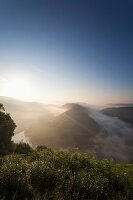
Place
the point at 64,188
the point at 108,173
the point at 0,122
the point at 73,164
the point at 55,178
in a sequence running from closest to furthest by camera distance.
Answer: the point at 64,188, the point at 55,178, the point at 108,173, the point at 73,164, the point at 0,122

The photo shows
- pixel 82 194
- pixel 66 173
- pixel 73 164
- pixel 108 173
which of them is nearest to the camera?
pixel 82 194

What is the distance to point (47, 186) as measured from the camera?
45.4ft

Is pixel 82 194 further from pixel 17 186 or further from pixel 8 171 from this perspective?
pixel 8 171

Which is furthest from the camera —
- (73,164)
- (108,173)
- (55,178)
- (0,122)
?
(0,122)

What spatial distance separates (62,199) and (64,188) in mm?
1715

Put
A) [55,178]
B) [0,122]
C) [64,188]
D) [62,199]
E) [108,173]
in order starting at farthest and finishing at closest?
[0,122]
[108,173]
[55,178]
[64,188]
[62,199]

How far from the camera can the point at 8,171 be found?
13617 mm

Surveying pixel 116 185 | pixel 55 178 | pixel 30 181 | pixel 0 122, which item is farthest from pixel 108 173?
pixel 0 122

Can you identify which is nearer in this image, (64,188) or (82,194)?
(82,194)

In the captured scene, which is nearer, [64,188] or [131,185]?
[64,188]

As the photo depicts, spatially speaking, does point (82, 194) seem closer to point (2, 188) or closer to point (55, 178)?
point (55, 178)

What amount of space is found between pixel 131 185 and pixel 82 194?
545 centimetres

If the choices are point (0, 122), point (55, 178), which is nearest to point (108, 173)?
point (55, 178)

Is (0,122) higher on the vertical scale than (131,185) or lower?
higher
